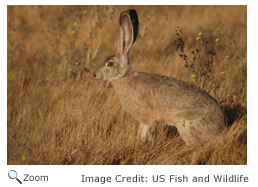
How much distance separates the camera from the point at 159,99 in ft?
13.9

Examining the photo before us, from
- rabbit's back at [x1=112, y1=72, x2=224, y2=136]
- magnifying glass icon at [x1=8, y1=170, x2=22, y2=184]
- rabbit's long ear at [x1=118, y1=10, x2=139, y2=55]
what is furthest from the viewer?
rabbit's long ear at [x1=118, y1=10, x2=139, y2=55]

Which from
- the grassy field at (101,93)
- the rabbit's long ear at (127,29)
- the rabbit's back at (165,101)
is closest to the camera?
the grassy field at (101,93)

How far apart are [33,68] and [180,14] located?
14.3 feet

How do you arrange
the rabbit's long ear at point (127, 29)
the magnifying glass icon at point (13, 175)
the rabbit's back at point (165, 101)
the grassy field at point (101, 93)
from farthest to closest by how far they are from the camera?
the rabbit's long ear at point (127, 29) < the rabbit's back at point (165, 101) < the grassy field at point (101, 93) < the magnifying glass icon at point (13, 175)

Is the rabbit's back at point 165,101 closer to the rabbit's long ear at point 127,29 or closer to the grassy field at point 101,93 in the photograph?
the grassy field at point 101,93

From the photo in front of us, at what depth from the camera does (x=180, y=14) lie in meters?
9.42

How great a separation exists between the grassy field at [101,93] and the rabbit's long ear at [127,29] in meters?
0.76

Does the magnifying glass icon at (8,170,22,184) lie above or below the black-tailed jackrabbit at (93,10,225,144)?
below

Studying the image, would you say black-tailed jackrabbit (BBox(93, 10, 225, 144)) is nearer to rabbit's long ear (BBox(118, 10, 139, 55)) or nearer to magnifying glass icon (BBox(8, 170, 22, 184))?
rabbit's long ear (BBox(118, 10, 139, 55))

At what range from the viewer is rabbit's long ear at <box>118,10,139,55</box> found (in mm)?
4320

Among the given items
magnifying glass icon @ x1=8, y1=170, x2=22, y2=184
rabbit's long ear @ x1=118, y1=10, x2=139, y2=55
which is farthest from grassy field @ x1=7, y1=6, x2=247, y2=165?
rabbit's long ear @ x1=118, y1=10, x2=139, y2=55

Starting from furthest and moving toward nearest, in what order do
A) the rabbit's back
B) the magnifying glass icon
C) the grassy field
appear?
the rabbit's back, the grassy field, the magnifying glass icon

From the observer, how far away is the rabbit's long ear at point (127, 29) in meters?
4.32

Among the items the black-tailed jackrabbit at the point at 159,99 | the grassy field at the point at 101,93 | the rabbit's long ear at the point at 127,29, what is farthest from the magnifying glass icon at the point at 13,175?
the rabbit's long ear at the point at 127,29
